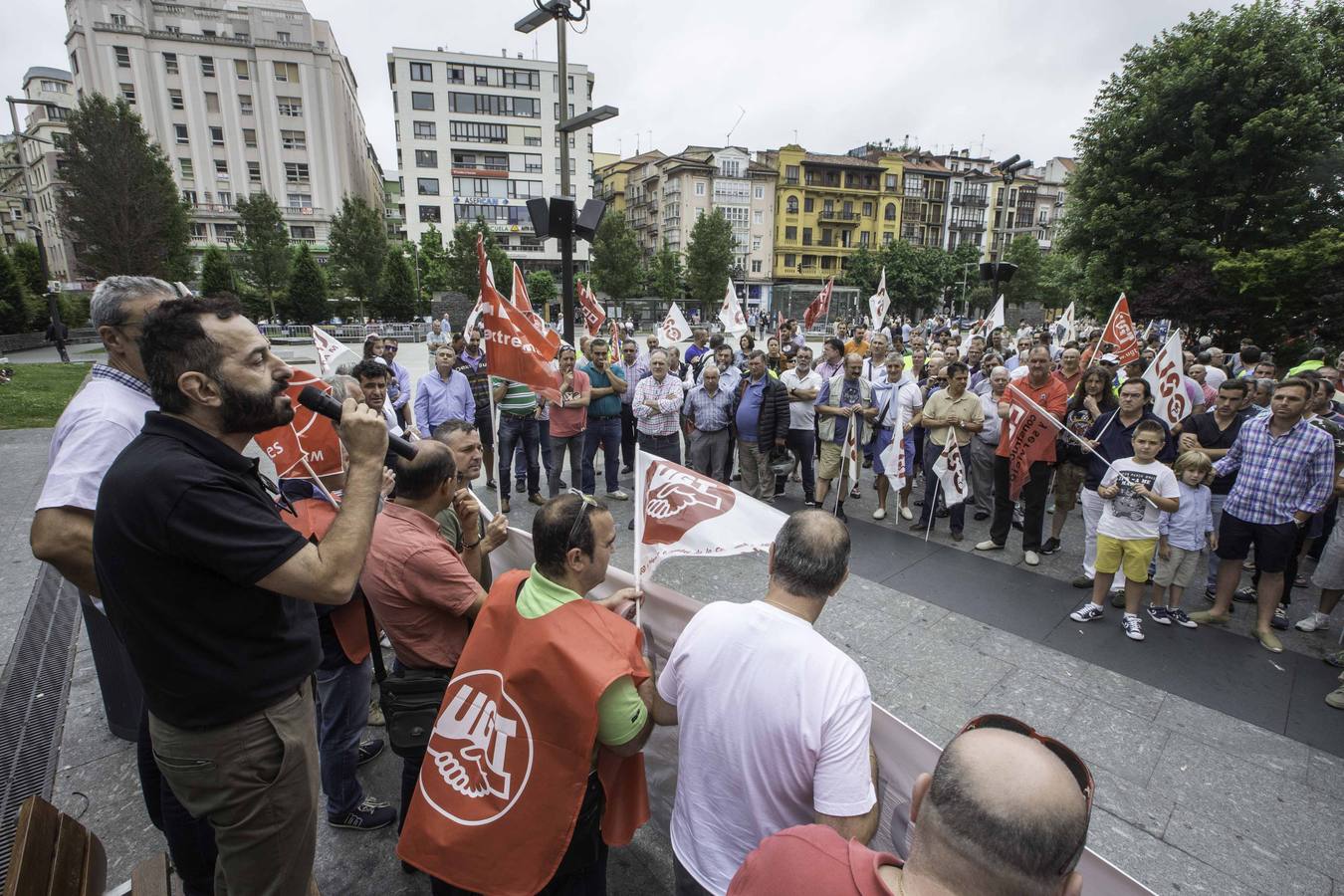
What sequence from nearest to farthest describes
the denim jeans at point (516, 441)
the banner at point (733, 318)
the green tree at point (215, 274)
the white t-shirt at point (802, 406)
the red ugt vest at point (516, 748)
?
the red ugt vest at point (516, 748) → the denim jeans at point (516, 441) → the white t-shirt at point (802, 406) → the banner at point (733, 318) → the green tree at point (215, 274)

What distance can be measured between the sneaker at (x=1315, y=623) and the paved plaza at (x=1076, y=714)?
8 cm

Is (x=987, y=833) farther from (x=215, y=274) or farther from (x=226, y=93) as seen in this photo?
(x=226, y=93)

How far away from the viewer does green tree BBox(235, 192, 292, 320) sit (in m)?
37.5

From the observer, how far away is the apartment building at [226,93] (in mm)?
56875

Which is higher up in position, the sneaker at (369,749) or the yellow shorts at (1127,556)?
the yellow shorts at (1127,556)

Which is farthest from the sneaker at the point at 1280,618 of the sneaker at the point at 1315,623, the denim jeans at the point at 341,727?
the denim jeans at the point at 341,727

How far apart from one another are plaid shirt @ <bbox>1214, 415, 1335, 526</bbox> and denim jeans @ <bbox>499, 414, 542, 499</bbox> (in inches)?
268

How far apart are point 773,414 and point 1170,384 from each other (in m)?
4.12

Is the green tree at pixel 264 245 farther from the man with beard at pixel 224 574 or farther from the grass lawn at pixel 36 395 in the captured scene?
the man with beard at pixel 224 574

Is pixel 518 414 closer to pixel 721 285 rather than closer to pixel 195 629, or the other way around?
pixel 195 629

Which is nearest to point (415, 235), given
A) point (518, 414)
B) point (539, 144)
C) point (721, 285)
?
point (539, 144)

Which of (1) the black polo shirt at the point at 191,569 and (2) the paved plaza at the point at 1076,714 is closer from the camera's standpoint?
(1) the black polo shirt at the point at 191,569

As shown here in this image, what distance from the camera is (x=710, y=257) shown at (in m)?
54.7

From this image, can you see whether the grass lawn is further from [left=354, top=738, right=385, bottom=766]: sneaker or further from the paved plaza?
[left=354, top=738, right=385, bottom=766]: sneaker
